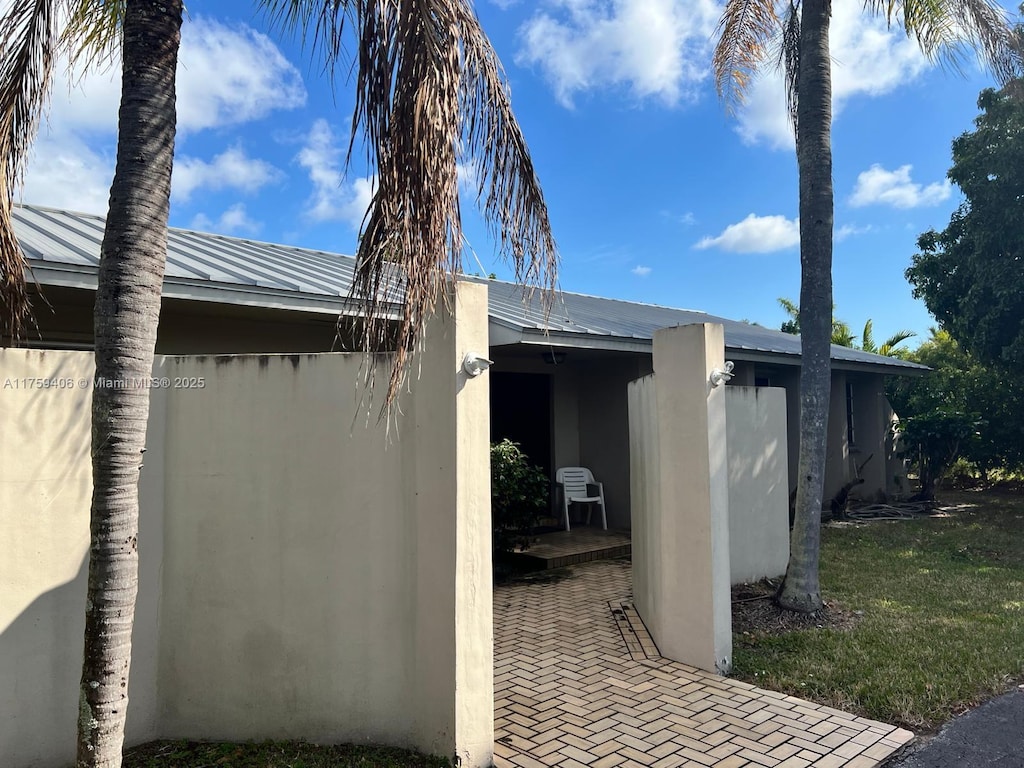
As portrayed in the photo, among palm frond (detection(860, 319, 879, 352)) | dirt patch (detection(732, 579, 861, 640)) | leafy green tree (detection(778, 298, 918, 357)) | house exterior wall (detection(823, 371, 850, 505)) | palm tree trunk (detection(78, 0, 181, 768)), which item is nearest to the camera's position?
palm tree trunk (detection(78, 0, 181, 768))

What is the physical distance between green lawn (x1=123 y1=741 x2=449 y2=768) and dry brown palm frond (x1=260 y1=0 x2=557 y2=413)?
214 cm

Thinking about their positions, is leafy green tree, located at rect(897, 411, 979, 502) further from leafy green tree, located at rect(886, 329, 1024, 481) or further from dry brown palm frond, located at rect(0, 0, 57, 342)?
dry brown palm frond, located at rect(0, 0, 57, 342)

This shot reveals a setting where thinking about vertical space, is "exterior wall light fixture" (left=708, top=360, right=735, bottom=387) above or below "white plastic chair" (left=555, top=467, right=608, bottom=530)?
above

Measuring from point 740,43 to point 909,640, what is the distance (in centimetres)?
710

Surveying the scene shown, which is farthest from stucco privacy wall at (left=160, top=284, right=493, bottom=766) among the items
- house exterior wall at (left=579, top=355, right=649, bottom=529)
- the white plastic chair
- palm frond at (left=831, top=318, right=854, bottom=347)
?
palm frond at (left=831, top=318, right=854, bottom=347)

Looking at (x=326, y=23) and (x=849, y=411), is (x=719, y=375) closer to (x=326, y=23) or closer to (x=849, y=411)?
(x=326, y=23)

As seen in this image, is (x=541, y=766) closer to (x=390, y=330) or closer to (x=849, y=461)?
(x=390, y=330)

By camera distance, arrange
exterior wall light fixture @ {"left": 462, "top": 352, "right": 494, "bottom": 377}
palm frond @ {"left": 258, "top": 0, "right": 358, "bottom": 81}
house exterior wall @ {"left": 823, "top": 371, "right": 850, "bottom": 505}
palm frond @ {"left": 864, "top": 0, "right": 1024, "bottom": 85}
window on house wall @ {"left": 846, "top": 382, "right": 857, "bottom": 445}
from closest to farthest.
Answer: palm frond @ {"left": 258, "top": 0, "right": 358, "bottom": 81}, exterior wall light fixture @ {"left": 462, "top": 352, "right": 494, "bottom": 377}, palm frond @ {"left": 864, "top": 0, "right": 1024, "bottom": 85}, house exterior wall @ {"left": 823, "top": 371, "right": 850, "bottom": 505}, window on house wall @ {"left": 846, "top": 382, "right": 857, "bottom": 445}

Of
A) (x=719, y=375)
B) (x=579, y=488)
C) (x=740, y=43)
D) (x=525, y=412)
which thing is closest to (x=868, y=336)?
(x=579, y=488)

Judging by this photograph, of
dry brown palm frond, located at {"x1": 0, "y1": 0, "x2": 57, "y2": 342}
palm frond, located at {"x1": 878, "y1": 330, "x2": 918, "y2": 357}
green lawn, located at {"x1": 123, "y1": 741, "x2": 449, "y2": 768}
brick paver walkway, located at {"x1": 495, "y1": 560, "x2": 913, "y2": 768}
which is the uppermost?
palm frond, located at {"x1": 878, "y1": 330, "x2": 918, "y2": 357}

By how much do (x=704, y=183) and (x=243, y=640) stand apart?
54.0 feet

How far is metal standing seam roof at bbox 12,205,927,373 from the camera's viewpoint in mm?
5281

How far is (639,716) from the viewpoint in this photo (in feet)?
14.4

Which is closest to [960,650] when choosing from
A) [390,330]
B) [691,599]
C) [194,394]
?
[691,599]
